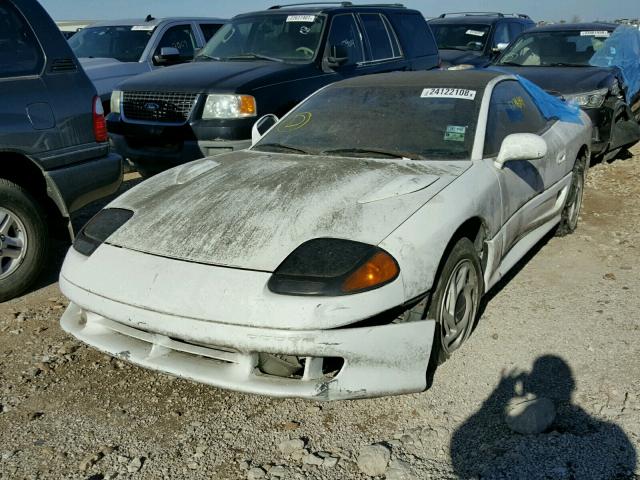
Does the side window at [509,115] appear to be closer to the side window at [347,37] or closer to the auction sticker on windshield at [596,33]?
the side window at [347,37]

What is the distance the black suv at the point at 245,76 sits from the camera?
21.0 feet

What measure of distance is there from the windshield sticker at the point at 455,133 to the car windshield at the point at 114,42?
6516 millimetres

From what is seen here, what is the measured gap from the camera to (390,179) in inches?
131

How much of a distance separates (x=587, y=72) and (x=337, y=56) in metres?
3.06

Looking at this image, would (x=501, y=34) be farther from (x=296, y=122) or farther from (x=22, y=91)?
(x=22, y=91)

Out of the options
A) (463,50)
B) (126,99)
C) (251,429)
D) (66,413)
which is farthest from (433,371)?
(463,50)

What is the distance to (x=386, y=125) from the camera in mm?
3967

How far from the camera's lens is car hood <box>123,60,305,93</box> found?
652 centimetres

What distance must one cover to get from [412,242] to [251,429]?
1.05 metres

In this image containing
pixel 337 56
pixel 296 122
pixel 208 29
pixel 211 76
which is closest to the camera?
pixel 296 122

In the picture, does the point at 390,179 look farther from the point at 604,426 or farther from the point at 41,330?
the point at 41,330

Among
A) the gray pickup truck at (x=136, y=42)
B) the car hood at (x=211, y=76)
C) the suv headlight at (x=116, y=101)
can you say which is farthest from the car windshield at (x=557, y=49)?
the suv headlight at (x=116, y=101)

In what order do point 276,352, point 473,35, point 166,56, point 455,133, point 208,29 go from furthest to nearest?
1. point 473,35
2. point 208,29
3. point 166,56
4. point 455,133
5. point 276,352

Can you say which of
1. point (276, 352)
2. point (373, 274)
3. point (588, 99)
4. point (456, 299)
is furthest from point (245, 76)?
point (276, 352)
